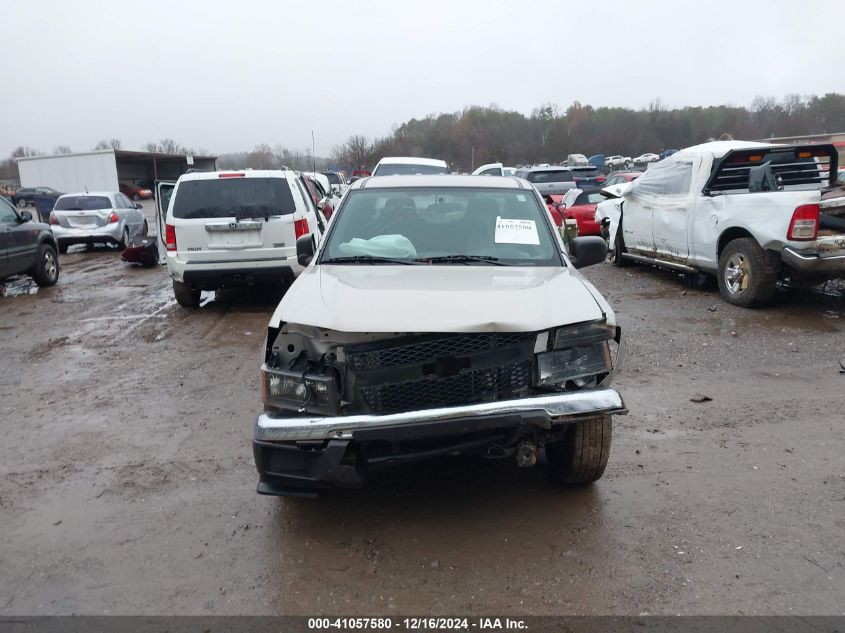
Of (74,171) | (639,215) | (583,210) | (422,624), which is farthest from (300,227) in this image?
(74,171)

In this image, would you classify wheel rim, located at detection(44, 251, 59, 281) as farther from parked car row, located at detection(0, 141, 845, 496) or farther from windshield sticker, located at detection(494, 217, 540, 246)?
windshield sticker, located at detection(494, 217, 540, 246)

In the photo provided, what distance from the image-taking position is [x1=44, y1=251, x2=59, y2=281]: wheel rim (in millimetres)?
11750

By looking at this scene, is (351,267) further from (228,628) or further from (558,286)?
(228,628)

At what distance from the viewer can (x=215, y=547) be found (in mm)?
3320

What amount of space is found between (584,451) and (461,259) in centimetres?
143

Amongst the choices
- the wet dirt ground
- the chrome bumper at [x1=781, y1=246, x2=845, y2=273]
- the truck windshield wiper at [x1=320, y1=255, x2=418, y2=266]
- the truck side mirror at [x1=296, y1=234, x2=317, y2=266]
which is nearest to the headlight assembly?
the wet dirt ground

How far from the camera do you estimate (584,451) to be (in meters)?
3.51

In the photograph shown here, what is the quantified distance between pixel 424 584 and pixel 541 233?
2.50 meters

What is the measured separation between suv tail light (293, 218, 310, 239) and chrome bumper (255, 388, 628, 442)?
18.6 ft

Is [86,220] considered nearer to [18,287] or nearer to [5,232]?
[18,287]

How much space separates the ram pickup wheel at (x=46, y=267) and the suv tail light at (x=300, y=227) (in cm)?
588

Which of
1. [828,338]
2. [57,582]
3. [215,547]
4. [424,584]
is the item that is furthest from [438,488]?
[828,338]

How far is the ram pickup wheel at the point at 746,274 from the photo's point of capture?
7645 mm

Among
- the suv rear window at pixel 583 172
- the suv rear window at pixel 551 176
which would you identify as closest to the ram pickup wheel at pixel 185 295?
the suv rear window at pixel 551 176
